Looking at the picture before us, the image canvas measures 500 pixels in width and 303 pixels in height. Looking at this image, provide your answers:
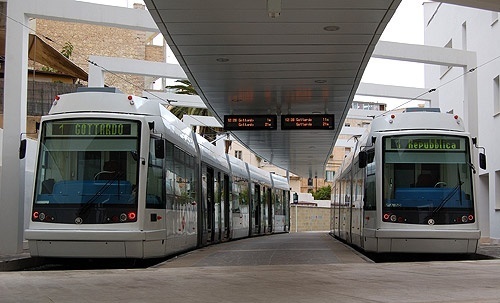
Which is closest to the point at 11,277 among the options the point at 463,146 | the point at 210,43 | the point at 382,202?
the point at 210,43

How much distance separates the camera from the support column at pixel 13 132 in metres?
17.2

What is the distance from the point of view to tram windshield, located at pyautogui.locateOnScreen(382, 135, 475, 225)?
15719 millimetres

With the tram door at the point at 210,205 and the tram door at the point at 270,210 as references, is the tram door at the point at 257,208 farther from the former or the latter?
the tram door at the point at 210,205

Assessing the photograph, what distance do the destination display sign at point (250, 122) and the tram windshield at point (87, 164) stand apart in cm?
1142

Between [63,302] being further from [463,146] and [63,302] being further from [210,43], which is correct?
[463,146]

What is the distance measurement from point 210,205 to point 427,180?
8278 mm

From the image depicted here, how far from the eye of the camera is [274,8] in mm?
12859

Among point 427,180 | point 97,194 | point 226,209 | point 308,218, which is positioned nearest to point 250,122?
point 226,209

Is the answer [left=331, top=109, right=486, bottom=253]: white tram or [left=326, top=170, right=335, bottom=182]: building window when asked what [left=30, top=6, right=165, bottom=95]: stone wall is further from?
[left=326, top=170, right=335, bottom=182]: building window

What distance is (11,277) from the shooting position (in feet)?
37.7

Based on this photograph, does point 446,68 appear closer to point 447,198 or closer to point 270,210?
point 270,210

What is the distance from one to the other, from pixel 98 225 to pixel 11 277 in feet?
7.98

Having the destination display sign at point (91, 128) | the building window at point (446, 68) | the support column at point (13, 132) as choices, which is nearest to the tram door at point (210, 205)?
the support column at point (13, 132)


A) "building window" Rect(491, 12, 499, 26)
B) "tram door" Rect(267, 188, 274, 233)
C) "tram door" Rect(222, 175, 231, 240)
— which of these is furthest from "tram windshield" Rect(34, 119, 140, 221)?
"tram door" Rect(267, 188, 274, 233)
